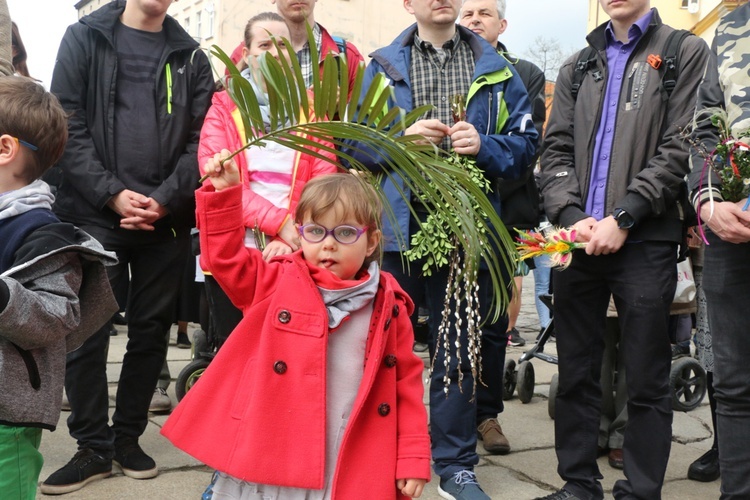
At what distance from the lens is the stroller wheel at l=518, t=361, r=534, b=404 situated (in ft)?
19.0

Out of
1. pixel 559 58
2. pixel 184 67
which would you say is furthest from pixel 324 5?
pixel 184 67

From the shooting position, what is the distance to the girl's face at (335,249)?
2.62 meters

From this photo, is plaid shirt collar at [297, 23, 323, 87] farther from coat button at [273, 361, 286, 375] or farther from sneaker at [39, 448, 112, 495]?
sneaker at [39, 448, 112, 495]

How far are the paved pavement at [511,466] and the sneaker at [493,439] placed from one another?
4 centimetres

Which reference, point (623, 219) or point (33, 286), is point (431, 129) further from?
point (33, 286)

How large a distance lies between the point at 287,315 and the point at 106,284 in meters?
0.54

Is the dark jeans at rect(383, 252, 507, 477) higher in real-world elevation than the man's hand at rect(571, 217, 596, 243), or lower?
lower

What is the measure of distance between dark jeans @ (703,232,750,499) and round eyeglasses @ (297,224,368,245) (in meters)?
1.45

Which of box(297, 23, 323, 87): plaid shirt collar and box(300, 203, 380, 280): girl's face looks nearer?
box(300, 203, 380, 280): girl's face

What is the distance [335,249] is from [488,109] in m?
1.60

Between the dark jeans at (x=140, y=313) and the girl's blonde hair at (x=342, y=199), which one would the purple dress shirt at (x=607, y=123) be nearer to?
the girl's blonde hair at (x=342, y=199)

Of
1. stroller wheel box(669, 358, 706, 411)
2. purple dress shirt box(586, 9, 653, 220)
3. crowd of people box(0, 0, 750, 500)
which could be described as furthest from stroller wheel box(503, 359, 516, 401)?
purple dress shirt box(586, 9, 653, 220)

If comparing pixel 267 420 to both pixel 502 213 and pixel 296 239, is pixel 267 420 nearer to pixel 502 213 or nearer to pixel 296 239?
pixel 296 239

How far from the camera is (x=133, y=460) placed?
12.8 feet
